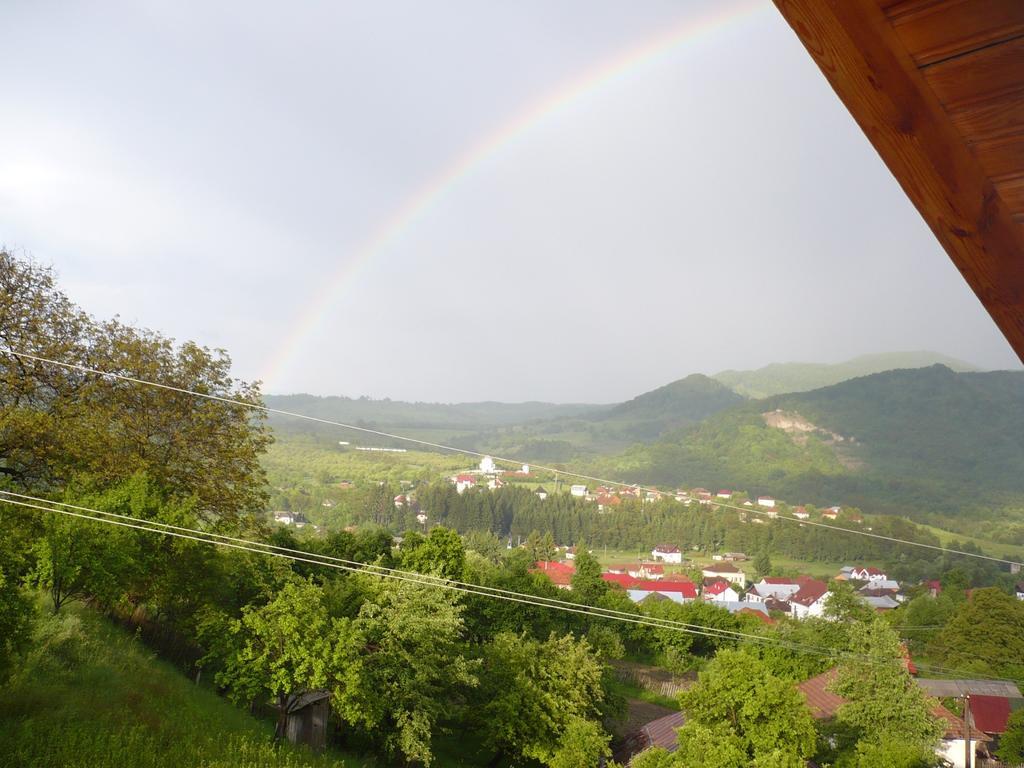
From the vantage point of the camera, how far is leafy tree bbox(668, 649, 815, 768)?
15344 millimetres

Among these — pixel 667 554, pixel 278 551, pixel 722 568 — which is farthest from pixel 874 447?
pixel 278 551

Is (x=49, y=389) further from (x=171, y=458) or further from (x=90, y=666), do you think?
(x=90, y=666)

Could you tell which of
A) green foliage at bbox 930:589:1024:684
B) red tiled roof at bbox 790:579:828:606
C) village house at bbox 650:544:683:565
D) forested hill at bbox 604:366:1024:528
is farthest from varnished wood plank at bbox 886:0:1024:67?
forested hill at bbox 604:366:1024:528

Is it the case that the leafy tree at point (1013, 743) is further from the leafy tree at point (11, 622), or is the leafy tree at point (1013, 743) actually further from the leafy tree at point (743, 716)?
the leafy tree at point (11, 622)

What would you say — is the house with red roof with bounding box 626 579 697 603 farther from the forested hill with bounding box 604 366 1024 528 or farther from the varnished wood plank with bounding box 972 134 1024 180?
the varnished wood plank with bounding box 972 134 1024 180

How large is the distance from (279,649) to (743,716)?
10.9 metres

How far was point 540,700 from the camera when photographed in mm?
20266

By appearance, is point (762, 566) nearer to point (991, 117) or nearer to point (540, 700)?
point (540, 700)

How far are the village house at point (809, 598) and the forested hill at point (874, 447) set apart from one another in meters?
51.6

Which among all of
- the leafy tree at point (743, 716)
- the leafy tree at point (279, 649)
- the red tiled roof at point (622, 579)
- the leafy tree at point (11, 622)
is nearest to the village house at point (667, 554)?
the red tiled roof at point (622, 579)

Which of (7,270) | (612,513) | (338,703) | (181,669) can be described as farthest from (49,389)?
(612,513)

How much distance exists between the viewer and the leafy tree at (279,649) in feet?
45.3

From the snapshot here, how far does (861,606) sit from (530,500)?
66.4 metres

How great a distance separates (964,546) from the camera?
9612 cm
